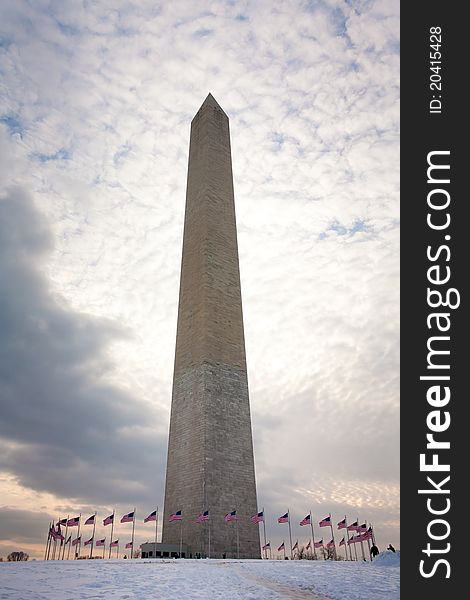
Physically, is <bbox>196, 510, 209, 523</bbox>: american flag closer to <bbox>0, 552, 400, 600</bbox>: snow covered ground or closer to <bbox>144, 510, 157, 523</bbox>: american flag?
<bbox>144, 510, 157, 523</bbox>: american flag

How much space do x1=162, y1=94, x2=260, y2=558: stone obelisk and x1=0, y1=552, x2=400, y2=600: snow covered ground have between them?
11.1 metres

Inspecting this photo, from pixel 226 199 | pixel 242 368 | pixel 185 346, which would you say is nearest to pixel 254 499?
pixel 242 368

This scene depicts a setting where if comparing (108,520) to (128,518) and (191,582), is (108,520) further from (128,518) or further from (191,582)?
(191,582)

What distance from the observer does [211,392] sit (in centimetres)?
3109

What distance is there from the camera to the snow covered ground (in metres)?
11.4

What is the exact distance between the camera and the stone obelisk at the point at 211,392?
29.0m

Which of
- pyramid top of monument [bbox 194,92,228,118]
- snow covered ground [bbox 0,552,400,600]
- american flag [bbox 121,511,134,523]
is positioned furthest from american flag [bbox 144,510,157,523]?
pyramid top of monument [bbox 194,92,228,118]

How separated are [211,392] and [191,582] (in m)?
17.3

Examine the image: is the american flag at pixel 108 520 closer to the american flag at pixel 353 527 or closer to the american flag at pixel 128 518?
the american flag at pixel 128 518

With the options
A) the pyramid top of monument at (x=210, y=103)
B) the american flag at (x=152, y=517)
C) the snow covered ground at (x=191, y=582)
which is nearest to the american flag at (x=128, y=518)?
the american flag at (x=152, y=517)

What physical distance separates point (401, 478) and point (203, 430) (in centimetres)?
2002

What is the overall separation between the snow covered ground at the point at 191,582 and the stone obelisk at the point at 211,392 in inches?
438

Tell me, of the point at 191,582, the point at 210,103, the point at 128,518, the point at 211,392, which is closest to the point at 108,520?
the point at 128,518

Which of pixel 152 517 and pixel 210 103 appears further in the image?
pixel 210 103
